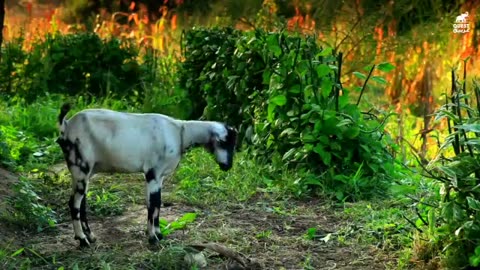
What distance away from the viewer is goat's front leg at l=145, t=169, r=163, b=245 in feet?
17.1

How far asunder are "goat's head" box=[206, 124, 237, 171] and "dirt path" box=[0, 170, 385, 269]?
0.51 m

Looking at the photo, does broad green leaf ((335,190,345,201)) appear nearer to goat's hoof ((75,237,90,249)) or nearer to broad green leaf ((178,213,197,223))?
broad green leaf ((178,213,197,223))

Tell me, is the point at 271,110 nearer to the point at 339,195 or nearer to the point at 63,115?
the point at 339,195

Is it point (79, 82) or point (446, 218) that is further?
point (79, 82)

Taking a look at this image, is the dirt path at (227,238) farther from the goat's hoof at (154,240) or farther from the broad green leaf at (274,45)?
the broad green leaf at (274,45)

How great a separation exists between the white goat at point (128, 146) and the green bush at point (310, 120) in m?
1.65

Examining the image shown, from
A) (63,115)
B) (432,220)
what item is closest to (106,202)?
(63,115)

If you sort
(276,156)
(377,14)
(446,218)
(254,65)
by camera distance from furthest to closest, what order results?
(377,14) → (254,65) → (276,156) → (446,218)

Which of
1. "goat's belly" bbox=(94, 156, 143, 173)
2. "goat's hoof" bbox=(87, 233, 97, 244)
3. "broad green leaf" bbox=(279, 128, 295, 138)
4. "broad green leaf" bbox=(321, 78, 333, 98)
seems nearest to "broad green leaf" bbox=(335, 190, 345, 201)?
"broad green leaf" bbox=(279, 128, 295, 138)

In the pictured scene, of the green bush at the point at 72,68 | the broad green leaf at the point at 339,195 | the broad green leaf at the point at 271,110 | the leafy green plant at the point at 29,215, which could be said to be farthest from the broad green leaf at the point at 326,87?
the green bush at the point at 72,68

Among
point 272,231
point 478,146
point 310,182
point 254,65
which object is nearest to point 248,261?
point 272,231

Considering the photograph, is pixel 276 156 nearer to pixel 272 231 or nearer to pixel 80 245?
pixel 272 231

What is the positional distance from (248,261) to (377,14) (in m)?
8.65

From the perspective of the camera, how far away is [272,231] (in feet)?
19.2
